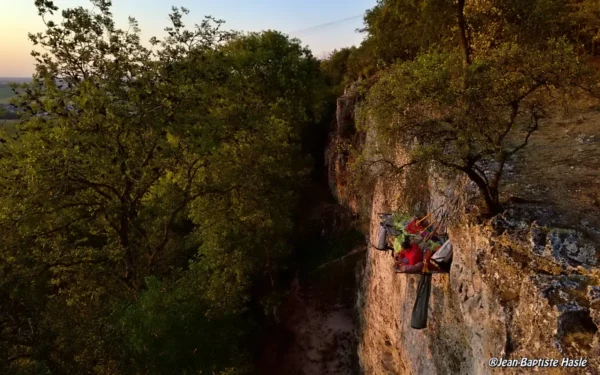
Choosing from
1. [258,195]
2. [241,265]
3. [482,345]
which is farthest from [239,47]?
[482,345]

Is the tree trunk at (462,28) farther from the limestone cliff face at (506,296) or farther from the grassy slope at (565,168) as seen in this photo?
the limestone cliff face at (506,296)

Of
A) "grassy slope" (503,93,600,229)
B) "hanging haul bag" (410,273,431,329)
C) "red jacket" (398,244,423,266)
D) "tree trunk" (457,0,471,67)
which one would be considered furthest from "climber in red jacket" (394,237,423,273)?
"tree trunk" (457,0,471,67)

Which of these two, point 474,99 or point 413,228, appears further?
point 413,228

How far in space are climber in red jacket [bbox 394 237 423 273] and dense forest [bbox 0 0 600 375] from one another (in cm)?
203

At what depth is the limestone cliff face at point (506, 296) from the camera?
593 centimetres

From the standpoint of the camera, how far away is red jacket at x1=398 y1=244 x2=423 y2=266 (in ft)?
30.9

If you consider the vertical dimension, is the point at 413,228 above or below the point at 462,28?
below

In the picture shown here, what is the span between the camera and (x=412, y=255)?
373 inches

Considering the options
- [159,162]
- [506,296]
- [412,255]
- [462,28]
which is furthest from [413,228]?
[159,162]

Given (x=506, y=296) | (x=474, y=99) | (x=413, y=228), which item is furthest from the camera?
(x=413, y=228)

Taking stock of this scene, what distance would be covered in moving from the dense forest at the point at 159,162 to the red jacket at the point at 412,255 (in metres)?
1.99

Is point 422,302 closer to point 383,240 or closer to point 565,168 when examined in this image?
point 383,240

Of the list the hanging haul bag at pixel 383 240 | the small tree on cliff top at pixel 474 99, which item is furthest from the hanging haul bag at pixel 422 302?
the small tree on cliff top at pixel 474 99

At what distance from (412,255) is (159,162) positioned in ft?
33.2
